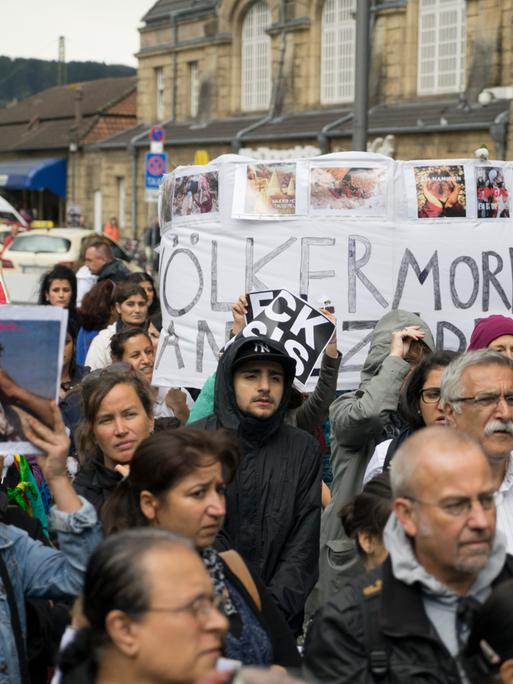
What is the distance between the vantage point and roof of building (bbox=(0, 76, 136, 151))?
5444 cm

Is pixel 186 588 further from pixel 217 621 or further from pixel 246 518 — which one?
pixel 246 518

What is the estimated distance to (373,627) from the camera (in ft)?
10.7

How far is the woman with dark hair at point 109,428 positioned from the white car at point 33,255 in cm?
1893

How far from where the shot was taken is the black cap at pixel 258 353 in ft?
18.0

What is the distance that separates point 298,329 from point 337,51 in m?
32.7

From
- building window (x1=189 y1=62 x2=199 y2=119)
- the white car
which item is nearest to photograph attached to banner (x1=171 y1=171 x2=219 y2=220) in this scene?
the white car

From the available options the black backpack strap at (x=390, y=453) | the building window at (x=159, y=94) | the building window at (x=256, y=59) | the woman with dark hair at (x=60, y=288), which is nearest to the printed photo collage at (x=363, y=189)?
the black backpack strap at (x=390, y=453)

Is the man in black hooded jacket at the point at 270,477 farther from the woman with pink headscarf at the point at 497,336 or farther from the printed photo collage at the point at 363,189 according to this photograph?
the printed photo collage at the point at 363,189

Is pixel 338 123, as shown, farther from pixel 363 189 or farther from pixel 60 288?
pixel 363 189

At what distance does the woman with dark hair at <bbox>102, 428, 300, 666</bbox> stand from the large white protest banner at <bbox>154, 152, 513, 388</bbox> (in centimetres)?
317

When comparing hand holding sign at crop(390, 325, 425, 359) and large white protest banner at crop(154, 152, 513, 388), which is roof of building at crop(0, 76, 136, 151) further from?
hand holding sign at crop(390, 325, 425, 359)

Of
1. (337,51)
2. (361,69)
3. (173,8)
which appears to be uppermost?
(173,8)

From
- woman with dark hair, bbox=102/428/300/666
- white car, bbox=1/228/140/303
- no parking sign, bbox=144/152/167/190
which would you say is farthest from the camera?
white car, bbox=1/228/140/303

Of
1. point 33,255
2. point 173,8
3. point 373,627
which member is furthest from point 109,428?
point 173,8
